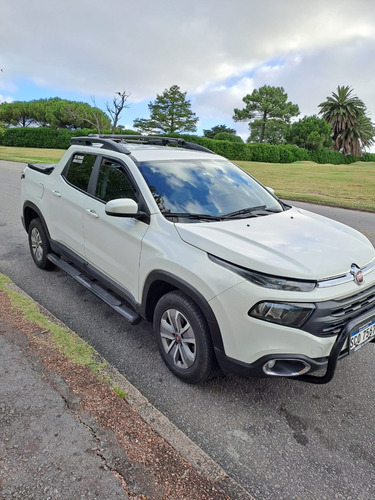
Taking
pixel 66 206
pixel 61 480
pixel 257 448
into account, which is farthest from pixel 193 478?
pixel 66 206

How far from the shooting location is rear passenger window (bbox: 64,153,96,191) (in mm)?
3918

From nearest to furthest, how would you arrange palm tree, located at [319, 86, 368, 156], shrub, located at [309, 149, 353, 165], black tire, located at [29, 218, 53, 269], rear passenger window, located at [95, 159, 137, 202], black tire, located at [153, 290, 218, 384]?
black tire, located at [153, 290, 218, 384] → rear passenger window, located at [95, 159, 137, 202] → black tire, located at [29, 218, 53, 269] → shrub, located at [309, 149, 353, 165] → palm tree, located at [319, 86, 368, 156]

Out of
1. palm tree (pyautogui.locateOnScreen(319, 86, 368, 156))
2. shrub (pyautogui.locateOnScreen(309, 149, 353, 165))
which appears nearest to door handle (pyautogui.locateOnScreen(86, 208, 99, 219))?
shrub (pyautogui.locateOnScreen(309, 149, 353, 165))

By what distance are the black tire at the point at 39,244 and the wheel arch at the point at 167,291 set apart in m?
2.24

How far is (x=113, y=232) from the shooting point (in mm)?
3334

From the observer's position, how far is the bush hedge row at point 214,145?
138 ft

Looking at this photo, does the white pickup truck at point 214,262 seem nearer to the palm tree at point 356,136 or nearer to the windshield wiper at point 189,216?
the windshield wiper at point 189,216

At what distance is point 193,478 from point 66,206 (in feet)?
10.1

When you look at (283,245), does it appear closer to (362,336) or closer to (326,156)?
(362,336)

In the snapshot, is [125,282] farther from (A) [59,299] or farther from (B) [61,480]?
(B) [61,480]

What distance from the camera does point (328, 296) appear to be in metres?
2.30

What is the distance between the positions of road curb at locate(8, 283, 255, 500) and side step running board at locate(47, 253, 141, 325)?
48 centimetres

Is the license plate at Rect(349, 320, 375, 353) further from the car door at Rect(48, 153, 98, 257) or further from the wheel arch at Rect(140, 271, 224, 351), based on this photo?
the car door at Rect(48, 153, 98, 257)

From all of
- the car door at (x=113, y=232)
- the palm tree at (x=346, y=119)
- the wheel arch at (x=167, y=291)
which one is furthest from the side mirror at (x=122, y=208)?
the palm tree at (x=346, y=119)
